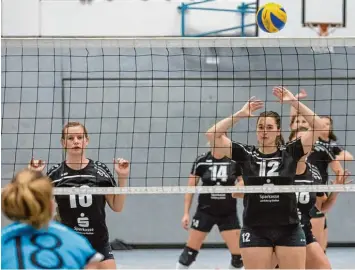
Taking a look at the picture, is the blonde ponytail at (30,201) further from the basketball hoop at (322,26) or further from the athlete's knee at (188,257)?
the basketball hoop at (322,26)

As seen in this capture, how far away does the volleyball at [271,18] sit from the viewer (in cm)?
879

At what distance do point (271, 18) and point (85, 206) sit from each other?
10.4 feet

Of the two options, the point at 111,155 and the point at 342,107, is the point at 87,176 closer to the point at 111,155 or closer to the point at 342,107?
the point at 111,155

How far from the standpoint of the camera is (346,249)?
1259 cm

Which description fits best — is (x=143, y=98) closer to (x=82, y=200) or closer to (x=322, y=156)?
(x=322, y=156)

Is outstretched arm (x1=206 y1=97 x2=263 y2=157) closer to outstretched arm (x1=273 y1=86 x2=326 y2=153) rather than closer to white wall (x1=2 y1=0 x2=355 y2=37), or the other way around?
outstretched arm (x1=273 y1=86 x2=326 y2=153)

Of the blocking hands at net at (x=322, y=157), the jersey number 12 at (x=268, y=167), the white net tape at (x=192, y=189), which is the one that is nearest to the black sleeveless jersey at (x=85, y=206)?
the white net tape at (x=192, y=189)

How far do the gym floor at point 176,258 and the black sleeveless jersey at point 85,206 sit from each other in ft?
13.2

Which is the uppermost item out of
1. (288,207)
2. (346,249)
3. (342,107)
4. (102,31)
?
(102,31)

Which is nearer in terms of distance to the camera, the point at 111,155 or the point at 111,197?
the point at 111,197

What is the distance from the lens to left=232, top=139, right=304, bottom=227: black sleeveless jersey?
6.58 metres

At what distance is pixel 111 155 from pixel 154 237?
1.36 meters

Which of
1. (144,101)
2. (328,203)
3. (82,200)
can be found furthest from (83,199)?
(144,101)

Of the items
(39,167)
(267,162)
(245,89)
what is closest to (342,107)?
(245,89)
